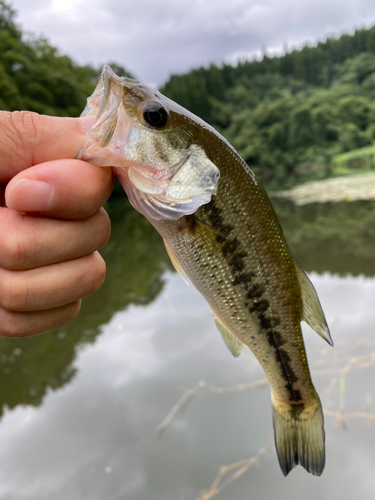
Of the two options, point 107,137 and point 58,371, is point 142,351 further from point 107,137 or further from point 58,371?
point 107,137

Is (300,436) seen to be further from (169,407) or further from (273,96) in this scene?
(273,96)

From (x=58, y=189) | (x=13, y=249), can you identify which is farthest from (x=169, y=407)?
(x=58, y=189)

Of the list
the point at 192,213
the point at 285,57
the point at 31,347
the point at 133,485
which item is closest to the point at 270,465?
the point at 133,485

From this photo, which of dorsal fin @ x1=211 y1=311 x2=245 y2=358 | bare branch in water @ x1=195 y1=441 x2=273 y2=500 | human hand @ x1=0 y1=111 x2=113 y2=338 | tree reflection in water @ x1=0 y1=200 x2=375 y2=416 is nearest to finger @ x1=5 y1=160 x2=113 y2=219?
human hand @ x1=0 y1=111 x2=113 y2=338

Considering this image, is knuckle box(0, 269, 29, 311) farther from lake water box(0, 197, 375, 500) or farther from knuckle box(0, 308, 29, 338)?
lake water box(0, 197, 375, 500)

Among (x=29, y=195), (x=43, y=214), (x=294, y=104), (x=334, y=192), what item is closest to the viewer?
(x=29, y=195)

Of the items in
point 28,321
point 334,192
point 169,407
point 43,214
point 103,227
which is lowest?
point 334,192
